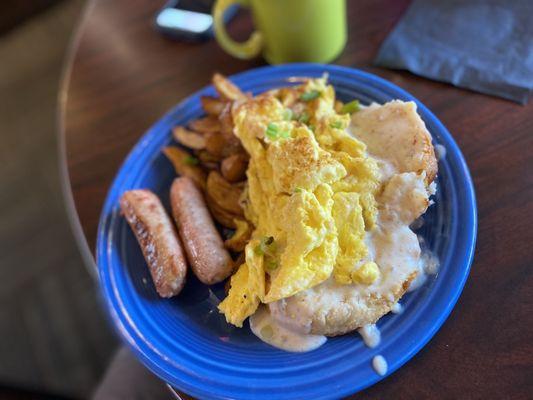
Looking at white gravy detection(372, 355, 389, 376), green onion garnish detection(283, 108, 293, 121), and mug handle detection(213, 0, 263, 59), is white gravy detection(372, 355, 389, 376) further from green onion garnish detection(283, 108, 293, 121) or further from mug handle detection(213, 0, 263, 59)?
mug handle detection(213, 0, 263, 59)

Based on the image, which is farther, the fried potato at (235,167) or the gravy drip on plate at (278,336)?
the fried potato at (235,167)

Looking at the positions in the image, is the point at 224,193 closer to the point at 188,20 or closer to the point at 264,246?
the point at 264,246

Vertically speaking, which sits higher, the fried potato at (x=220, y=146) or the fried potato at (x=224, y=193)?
the fried potato at (x=220, y=146)

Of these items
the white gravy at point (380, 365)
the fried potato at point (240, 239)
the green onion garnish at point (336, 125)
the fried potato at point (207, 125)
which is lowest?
the white gravy at point (380, 365)

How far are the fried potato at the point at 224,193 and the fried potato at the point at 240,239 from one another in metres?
0.08

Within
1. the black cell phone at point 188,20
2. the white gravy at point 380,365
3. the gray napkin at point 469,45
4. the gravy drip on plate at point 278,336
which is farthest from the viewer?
the black cell phone at point 188,20

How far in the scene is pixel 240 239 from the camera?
4.87ft

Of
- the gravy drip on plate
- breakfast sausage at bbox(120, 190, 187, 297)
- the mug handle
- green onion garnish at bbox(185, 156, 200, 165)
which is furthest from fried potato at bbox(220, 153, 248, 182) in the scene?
the mug handle

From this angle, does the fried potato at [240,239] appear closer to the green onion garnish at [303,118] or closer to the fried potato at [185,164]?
the fried potato at [185,164]

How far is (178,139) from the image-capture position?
5.82 feet

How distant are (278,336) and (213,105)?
0.87 metres

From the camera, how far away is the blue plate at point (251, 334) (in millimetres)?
1176

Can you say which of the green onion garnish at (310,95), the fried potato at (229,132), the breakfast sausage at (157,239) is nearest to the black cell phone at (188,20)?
the fried potato at (229,132)

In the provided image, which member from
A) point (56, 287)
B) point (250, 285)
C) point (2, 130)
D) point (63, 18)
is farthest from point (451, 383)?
point (63, 18)
